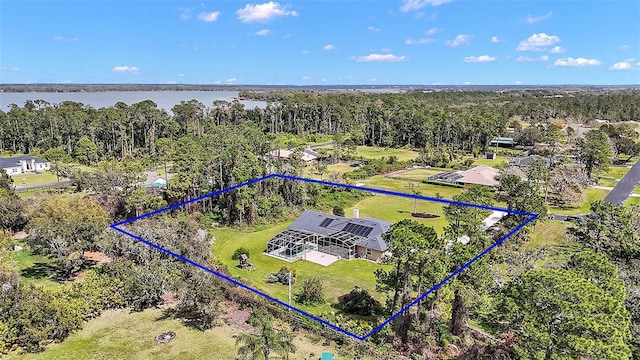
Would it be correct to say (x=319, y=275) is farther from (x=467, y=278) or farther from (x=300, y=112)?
(x=300, y=112)

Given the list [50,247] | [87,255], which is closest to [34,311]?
[50,247]

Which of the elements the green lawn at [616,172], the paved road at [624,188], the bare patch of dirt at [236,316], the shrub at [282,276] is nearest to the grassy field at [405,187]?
the paved road at [624,188]

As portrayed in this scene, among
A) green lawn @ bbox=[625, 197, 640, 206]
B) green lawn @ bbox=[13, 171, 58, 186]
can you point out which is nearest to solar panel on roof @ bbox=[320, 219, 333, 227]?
green lawn @ bbox=[625, 197, 640, 206]

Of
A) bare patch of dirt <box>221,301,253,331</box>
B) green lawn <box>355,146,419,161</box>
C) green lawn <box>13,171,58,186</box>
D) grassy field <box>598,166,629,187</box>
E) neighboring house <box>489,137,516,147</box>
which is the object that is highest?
neighboring house <box>489,137,516,147</box>

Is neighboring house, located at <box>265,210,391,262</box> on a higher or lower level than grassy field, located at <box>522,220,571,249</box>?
higher

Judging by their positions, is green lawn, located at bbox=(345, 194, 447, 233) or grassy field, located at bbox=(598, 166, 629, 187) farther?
grassy field, located at bbox=(598, 166, 629, 187)

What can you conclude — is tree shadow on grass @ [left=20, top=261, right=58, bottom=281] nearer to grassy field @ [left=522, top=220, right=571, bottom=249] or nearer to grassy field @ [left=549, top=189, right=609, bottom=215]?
grassy field @ [left=522, top=220, right=571, bottom=249]

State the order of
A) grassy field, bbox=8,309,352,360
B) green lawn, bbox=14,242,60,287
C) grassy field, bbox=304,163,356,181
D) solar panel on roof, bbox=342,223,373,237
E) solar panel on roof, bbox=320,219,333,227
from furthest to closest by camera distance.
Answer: grassy field, bbox=304,163,356,181 < solar panel on roof, bbox=320,219,333,227 < solar panel on roof, bbox=342,223,373,237 < green lawn, bbox=14,242,60,287 < grassy field, bbox=8,309,352,360
